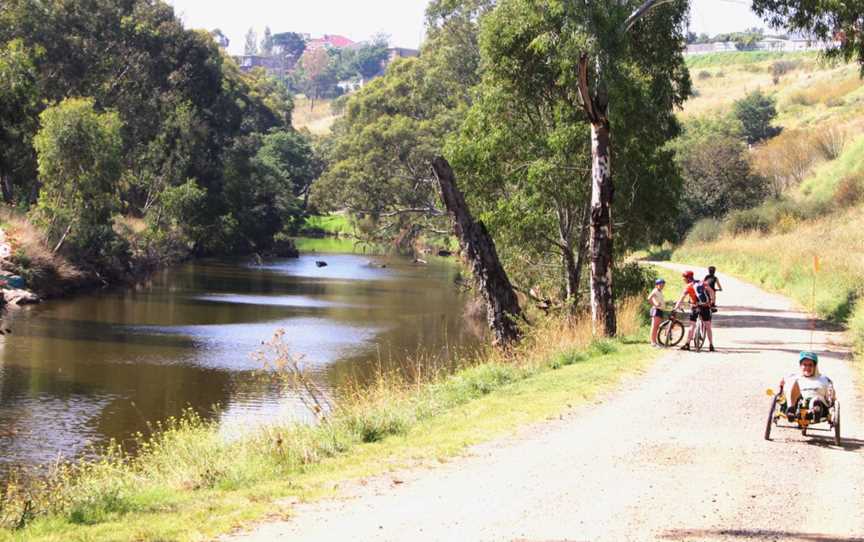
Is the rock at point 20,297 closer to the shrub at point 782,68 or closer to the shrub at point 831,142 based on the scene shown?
the shrub at point 831,142

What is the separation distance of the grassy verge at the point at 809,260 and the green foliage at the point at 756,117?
1681 inches

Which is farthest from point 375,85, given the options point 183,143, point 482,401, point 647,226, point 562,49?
point 482,401

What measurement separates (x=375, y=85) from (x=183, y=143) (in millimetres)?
15943

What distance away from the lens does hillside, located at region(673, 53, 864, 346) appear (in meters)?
29.2

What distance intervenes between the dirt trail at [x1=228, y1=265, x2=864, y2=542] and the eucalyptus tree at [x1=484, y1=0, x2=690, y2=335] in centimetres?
683

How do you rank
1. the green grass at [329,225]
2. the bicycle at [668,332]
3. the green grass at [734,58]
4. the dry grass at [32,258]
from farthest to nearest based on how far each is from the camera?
the green grass at [734,58], the green grass at [329,225], the dry grass at [32,258], the bicycle at [668,332]

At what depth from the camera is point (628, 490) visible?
31.0 ft

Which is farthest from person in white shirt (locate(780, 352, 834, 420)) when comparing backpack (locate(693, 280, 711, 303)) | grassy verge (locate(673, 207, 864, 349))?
grassy verge (locate(673, 207, 864, 349))

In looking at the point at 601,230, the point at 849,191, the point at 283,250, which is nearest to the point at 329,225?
the point at 283,250

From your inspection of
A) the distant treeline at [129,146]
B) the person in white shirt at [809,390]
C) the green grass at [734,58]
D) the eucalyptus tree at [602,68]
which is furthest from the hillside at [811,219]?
the green grass at [734,58]

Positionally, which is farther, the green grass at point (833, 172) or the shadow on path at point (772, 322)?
the green grass at point (833, 172)

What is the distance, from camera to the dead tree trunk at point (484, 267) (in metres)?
23.1

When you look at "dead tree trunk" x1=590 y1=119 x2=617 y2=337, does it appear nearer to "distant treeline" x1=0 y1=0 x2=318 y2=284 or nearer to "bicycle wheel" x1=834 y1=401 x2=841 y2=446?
"bicycle wheel" x1=834 y1=401 x2=841 y2=446

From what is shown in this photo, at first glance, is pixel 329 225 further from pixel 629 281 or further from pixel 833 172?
pixel 629 281
